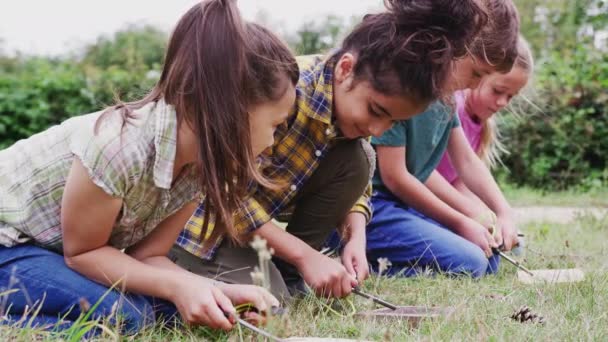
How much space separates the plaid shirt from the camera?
2.31m

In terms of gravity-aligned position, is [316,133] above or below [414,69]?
below

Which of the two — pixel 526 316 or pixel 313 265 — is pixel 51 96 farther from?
pixel 526 316

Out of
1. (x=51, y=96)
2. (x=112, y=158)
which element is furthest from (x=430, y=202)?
(x=51, y=96)

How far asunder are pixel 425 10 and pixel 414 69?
213mm

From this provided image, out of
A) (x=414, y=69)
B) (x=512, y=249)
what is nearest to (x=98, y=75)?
(x=512, y=249)

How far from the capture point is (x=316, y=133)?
2.36 m

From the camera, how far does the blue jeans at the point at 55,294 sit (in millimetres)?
1782

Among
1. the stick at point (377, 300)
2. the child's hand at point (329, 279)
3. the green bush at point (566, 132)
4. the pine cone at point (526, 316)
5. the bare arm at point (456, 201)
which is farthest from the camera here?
the green bush at point (566, 132)

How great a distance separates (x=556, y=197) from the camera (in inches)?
260

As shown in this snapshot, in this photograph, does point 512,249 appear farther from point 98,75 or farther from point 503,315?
point 98,75

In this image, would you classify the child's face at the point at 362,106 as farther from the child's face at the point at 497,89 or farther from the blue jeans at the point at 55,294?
the child's face at the point at 497,89

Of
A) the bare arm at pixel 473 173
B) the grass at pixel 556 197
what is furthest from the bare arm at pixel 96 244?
the grass at pixel 556 197

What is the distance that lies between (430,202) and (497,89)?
2.21 feet

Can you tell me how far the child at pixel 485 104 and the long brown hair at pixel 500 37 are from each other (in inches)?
6.6
